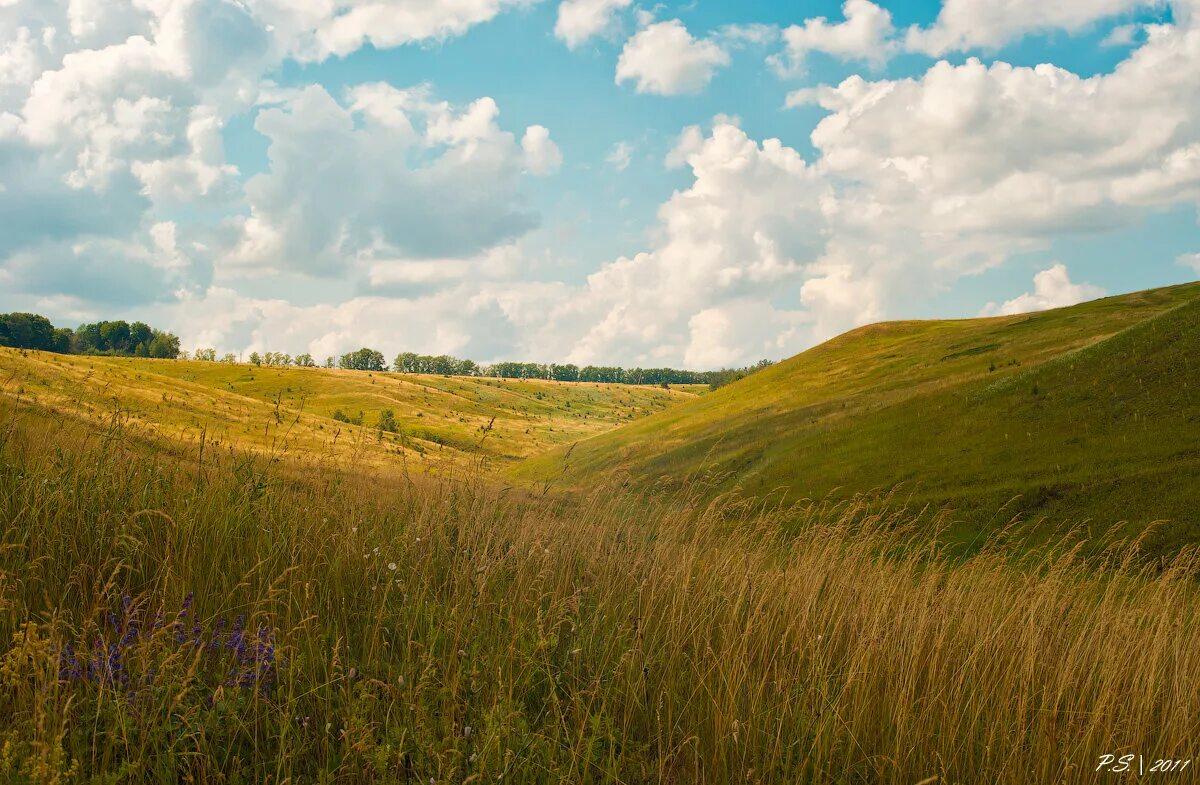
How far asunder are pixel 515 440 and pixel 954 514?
355ft

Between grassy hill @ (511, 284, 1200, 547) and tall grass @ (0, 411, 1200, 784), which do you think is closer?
tall grass @ (0, 411, 1200, 784)

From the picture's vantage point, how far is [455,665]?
4.51m

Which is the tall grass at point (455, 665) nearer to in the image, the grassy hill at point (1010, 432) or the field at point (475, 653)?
the field at point (475, 653)

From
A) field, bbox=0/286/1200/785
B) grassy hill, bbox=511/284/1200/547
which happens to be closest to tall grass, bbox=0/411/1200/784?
field, bbox=0/286/1200/785

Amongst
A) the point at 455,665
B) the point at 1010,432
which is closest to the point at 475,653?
the point at 455,665

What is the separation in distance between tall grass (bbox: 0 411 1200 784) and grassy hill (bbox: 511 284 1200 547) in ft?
8.35

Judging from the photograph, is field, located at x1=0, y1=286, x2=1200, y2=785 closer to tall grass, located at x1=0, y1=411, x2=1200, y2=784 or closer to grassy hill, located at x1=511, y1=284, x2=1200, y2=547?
tall grass, located at x1=0, y1=411, x2=1200, y2=784

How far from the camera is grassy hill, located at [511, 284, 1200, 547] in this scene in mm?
25375

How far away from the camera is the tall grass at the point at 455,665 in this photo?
379 centimetres

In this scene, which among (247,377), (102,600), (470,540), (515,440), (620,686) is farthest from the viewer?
(247,377)

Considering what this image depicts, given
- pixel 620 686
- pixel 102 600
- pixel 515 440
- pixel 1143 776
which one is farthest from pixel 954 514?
pixel 515 440

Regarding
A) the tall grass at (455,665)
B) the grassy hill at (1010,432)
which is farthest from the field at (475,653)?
the grassy hill at (1010,432)

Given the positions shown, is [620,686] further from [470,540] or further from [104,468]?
[104,468]

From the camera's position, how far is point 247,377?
15188 cm
